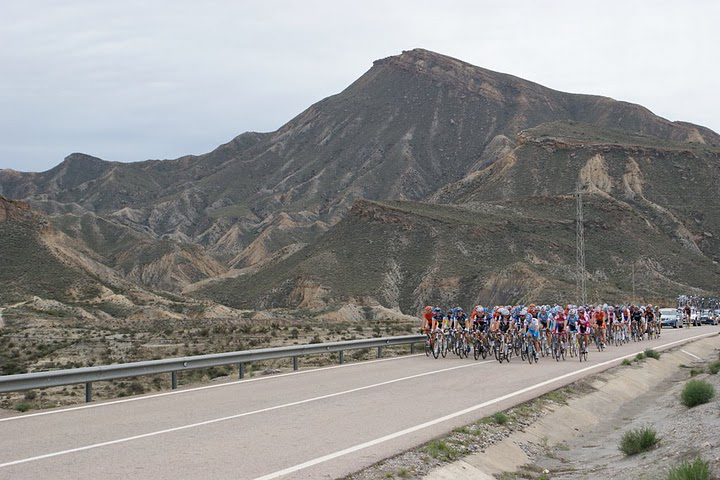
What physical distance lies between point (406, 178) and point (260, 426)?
145070mm

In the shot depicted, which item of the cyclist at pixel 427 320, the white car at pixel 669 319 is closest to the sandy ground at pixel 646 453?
the cyclist at pixel 427 320

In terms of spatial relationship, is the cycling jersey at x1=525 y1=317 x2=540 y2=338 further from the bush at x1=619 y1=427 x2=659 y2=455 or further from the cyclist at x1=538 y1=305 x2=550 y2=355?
the bush at x1=619 y1=427 x2=659 y2=455

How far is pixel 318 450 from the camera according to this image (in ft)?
32.6

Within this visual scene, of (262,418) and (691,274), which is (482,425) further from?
(691,274)

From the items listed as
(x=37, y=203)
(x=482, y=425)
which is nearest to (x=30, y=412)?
(x=482, y=425)

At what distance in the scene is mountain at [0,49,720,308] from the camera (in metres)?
103

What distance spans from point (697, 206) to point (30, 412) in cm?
10332

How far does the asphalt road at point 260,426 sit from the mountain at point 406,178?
188ft

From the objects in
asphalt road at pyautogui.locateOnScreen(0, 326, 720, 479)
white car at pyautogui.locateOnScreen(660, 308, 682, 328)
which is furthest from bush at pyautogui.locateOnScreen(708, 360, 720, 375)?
white car at pyautogui.locateOnScreen(660, 308, 682, 328)

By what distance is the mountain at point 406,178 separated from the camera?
337 feet

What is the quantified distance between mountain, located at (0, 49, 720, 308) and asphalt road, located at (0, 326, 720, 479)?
188 feet

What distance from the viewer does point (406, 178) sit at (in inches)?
6132

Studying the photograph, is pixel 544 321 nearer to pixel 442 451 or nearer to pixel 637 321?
pixel 637 321

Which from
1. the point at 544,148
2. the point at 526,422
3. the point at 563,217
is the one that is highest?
the point at 544,148
